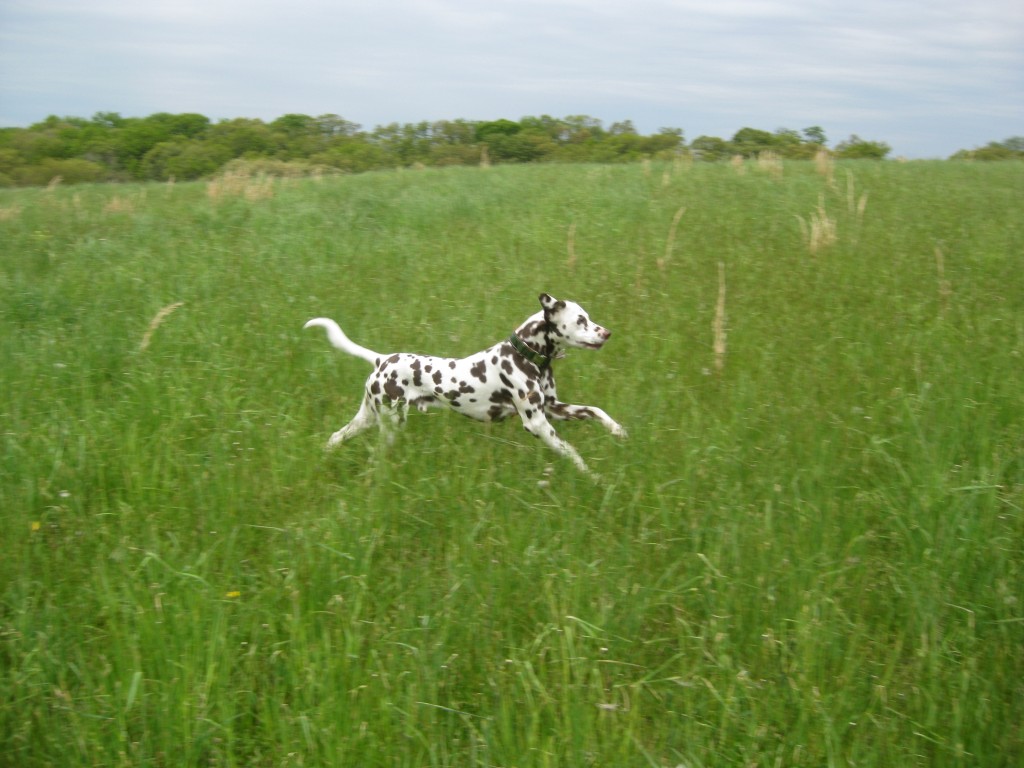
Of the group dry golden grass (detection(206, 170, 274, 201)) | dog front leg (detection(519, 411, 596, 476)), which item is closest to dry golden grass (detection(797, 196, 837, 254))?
dog front leg (detection(519, 411, 596, 476))

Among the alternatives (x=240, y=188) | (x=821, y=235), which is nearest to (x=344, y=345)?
(x=821, y=235)

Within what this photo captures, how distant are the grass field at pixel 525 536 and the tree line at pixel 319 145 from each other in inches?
678

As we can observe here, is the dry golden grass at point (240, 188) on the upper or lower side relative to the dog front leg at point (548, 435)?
upper

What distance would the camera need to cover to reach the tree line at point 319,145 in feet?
86.0

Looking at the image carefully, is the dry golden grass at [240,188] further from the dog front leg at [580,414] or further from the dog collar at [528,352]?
the dog front leg at [580,414]

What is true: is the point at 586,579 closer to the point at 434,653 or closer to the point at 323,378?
the point at 434,653

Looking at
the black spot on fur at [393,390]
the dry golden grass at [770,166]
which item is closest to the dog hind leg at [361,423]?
the black spot on fur at [393,390]

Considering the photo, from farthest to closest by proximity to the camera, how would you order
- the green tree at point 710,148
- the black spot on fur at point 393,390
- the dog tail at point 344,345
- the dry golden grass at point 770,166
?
1. the green tree at point 710,148
2. the dry golden grass at point 770,166
3. the dog tail at point 344,345
4. the black spot on fur at point 393,390

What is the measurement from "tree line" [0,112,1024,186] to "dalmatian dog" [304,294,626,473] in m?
18.9

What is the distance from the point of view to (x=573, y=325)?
17.2 feet

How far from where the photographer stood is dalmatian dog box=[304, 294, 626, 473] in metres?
5.24

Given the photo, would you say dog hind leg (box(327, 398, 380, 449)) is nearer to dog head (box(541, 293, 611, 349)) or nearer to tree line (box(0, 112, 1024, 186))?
dog head (box(541, 293, 611, 349))

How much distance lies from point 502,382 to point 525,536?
1441mm

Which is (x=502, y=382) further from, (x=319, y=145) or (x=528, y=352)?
(x=319, y=145)
